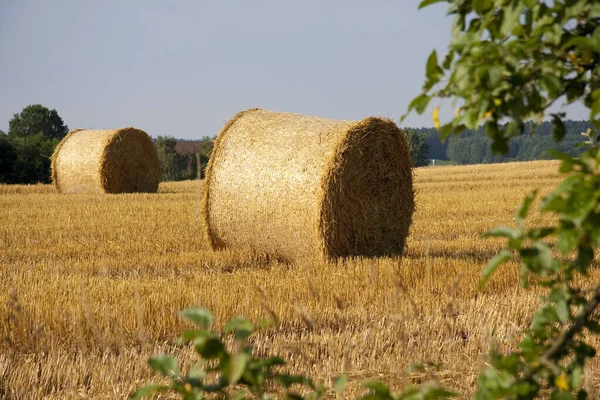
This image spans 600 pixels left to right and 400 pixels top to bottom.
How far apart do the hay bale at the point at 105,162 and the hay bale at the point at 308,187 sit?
433 inches

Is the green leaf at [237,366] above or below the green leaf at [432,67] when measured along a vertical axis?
below

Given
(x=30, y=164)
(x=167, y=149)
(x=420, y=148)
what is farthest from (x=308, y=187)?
(x=420, y=148)

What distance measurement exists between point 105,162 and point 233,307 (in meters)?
15.7

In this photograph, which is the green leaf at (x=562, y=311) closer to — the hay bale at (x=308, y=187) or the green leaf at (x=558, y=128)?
the green leaf at (x=558, y=128)

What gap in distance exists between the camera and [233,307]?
20.0ft

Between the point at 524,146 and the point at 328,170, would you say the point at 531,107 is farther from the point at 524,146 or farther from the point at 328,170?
the point at 524,146

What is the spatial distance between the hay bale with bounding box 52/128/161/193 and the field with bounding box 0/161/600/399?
8322 mm

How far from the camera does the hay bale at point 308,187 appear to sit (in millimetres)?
9031

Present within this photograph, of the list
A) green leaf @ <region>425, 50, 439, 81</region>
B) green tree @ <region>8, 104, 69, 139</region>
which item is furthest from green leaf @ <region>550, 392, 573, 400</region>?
green tree @ <region>8, 104, 69, 139</region>

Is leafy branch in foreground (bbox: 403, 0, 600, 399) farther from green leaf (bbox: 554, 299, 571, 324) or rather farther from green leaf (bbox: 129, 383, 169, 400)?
green leaf (bbox: 129, 383, 169, 400)

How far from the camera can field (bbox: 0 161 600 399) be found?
173 inches

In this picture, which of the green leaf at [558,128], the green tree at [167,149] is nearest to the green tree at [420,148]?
the green tree at [167,149]

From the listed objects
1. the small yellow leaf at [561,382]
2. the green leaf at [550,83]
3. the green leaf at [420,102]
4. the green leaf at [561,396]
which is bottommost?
the green leaf at [561,396]

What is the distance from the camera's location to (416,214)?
1562 centimetres
